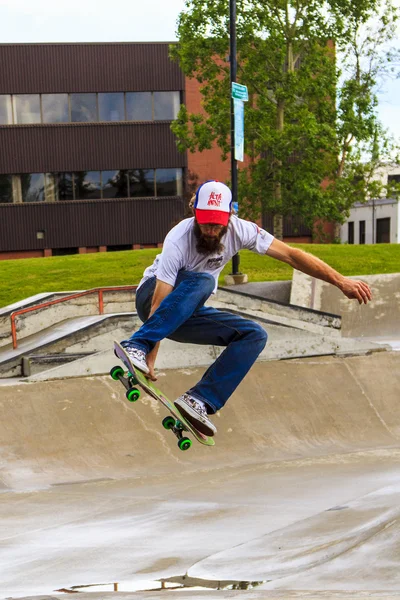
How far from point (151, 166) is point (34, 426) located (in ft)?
97.6

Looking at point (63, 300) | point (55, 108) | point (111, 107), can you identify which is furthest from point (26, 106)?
point (63, 300)

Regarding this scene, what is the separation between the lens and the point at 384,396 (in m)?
11.7

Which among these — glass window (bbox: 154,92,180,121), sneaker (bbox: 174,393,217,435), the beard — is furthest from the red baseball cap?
glass window (bbox: 154,92,180,121)

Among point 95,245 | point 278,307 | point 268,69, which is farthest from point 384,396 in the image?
point 95,245

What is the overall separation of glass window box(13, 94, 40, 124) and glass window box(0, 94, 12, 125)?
0.90 feet

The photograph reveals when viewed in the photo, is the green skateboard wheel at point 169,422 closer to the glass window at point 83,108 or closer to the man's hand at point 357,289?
the man's hand at point 357,289

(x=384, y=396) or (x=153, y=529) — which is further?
(x=384, y=396)

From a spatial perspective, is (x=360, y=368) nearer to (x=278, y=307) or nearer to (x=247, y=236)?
(x=278, y=307)

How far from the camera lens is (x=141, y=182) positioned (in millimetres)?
38562

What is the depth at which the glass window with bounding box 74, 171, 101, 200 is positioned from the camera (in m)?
38.1

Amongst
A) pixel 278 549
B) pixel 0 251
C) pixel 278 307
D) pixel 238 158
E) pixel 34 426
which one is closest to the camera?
pixel 278 549

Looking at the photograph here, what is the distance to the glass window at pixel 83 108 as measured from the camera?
123 ft

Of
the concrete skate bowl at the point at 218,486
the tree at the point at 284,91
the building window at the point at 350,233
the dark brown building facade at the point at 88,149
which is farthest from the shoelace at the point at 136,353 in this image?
the building window at the point at 350,233

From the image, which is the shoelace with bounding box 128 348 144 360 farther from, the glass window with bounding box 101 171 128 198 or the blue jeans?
the glass window with bounding box 101 171 128 198
